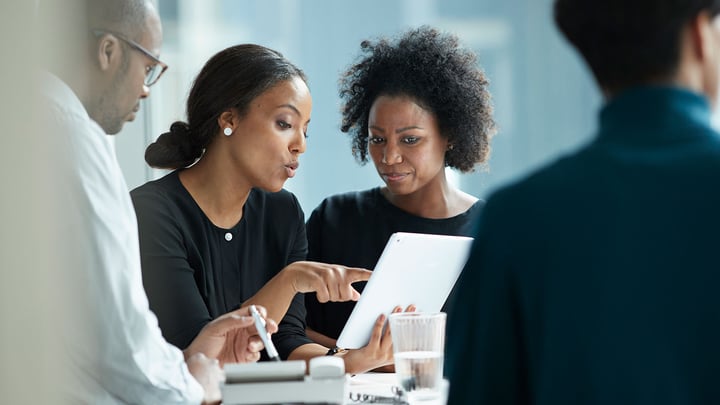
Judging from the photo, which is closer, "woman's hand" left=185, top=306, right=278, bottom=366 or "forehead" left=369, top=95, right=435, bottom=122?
"woman's hand" left=185, top=306, right=278, bottom=366

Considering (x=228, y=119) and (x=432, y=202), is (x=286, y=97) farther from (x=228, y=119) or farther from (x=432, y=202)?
(x=432, y=202)

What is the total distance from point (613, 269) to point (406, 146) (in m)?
1.60

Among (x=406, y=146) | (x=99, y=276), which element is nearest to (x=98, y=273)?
(x=99, y=276)

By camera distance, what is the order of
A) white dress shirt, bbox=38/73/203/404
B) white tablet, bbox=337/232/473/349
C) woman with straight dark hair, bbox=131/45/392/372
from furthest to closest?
woman with straight dark hair, bbox=131/45/392/372, white tablet, bbox=337/232/473/349, white dress shirt, bbox=38/73/203/404

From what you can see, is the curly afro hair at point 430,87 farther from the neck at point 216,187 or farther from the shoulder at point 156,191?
the shoulder at point 156,191

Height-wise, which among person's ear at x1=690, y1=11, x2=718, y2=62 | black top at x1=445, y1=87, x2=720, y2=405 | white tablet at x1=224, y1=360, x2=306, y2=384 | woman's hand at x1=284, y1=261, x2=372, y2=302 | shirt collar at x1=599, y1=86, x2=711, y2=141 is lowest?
white tablet at x1=224, y1=360, x2=306, y2=384

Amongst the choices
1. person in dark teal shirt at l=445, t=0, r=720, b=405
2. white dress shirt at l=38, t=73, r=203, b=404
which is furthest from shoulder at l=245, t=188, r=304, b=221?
person in dark teal shirt at l=445, t=0, r=720, b=405

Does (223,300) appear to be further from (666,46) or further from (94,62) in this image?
(666,46)

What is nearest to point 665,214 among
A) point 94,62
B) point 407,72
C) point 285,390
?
point 285,390

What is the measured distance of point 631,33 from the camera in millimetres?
893

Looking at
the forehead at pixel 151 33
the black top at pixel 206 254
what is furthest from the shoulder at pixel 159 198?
the forehead at pixel 151 33

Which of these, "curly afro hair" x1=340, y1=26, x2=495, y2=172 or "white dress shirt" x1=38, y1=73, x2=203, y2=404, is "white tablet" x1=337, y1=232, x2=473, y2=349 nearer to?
"white dress shirt" x1=38, y1=73, x2=203, y2=404

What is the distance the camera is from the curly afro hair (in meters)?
2.56

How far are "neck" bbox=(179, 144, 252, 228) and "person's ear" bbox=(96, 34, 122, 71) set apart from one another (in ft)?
2.30
